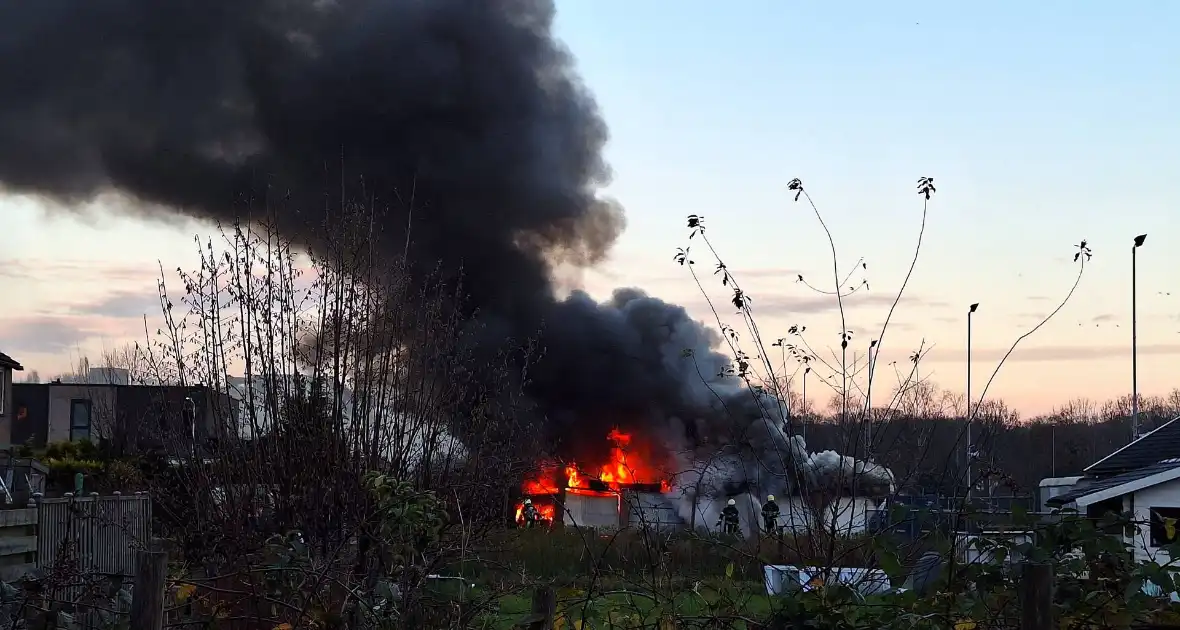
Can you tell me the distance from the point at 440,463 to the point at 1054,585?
4.59 m

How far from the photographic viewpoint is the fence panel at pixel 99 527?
835 centimetres

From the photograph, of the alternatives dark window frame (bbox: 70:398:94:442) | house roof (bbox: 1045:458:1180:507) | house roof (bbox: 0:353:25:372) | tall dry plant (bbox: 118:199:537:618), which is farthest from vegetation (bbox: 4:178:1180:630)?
dark window frame (bbox: 70:398:94:442)

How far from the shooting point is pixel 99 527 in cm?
873

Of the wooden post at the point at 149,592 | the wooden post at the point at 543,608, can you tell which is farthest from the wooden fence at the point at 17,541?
the wooden post at the point at 543,608

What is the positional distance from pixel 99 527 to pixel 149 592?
545 centimetres

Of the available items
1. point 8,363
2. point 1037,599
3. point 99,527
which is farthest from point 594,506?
point 1037,599

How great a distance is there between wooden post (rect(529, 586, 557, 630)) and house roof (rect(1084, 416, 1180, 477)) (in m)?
18.5

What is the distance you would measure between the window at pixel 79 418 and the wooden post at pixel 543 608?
132 feet

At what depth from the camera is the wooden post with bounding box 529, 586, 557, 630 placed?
430cm

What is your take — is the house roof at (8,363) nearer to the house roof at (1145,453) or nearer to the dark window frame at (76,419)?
the dark window frame at (76,419)

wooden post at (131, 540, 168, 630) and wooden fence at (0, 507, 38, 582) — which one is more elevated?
wooden post at (131, 540, 168, 630)

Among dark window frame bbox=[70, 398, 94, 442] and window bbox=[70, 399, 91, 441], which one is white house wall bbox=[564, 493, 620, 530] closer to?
dark window frame bbox=[70, 398, 94, 442]

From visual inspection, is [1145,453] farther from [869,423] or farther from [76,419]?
[76,419]

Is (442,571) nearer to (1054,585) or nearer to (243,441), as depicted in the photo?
(243,441)
